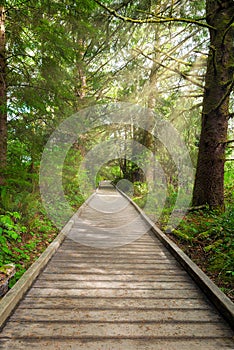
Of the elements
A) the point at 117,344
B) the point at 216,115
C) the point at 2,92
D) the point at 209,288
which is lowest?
the point at 117,344

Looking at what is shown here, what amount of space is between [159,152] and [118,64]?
17.7ft

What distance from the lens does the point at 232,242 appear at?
4.39 m

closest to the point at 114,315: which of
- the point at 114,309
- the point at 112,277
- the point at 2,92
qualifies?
the point at 114,309

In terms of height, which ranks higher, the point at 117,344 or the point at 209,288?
the point at 209,288

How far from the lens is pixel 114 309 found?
9.25 feet

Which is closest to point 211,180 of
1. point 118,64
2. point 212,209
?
point 212,209

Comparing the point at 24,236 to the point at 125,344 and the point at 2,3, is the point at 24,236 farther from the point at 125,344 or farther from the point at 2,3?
the point at 2,3

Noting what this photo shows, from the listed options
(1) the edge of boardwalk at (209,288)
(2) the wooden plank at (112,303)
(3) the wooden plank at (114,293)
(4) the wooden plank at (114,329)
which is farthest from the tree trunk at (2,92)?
(1) the edge of boardwalk at (209,288)

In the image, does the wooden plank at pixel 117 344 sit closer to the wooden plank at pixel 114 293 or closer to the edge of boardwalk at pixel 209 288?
the edge of boardwalk at pixel 209 288

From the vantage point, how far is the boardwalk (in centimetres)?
229

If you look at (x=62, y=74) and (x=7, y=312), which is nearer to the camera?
(x=7, y=312)

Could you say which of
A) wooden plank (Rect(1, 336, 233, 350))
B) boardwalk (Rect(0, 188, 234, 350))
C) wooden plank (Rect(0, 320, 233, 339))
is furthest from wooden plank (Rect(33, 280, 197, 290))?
wooden plank (Rect(1, 336, 233, 350))

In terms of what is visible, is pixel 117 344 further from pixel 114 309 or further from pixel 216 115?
pixel 216 115

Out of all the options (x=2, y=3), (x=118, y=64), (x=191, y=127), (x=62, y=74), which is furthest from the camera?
(x=118, y=64)
